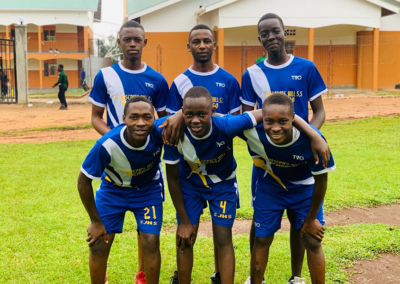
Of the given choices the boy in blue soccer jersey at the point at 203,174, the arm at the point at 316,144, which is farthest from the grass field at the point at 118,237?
the arm at the point at 316,144

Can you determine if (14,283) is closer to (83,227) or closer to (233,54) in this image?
(83,227)

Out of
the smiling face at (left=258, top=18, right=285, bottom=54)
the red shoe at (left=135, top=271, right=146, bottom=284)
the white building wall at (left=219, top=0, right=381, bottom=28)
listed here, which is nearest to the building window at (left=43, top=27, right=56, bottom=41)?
the white building wall at (left=219, top=0, right=381, bottom=28)

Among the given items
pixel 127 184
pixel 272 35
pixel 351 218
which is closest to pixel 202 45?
pixel 272 35

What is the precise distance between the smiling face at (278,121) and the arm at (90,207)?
1.41 m

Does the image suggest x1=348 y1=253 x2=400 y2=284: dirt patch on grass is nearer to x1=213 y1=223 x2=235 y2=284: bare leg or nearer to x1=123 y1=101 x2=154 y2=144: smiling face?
x1=213 y1=223 x2=235 y2=284: bare leg

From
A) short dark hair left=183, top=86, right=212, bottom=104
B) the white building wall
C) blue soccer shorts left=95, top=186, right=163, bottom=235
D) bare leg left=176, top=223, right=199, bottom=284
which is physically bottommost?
bare leg left=176, top=223, right=199, bottom=284

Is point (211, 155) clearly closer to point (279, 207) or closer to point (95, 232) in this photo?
point (279, 207)

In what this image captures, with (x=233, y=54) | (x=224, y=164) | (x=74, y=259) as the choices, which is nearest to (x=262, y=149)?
(x=224, y=164)

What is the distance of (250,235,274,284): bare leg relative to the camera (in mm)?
3779

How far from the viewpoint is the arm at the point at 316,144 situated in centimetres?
344

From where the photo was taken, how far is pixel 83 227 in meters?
5.58

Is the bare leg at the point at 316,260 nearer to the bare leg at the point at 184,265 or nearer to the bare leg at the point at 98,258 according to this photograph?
the bare leg at the point at 184,265

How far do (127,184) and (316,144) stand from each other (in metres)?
1.53

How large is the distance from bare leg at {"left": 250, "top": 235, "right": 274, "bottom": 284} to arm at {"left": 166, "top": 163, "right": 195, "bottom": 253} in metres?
0.51
